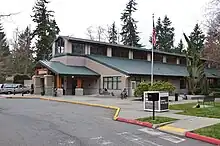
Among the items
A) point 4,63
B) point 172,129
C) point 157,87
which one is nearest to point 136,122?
point 172,129

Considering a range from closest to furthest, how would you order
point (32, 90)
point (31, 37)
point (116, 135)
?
point (116, 135) < point (32, 90) < point (31, 37)

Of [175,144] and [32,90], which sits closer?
[175,144]

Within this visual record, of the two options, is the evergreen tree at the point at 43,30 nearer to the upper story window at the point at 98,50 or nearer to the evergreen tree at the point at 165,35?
the upper story window at the point at 98,50

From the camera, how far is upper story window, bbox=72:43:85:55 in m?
43.6

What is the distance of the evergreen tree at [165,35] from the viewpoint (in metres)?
86.9

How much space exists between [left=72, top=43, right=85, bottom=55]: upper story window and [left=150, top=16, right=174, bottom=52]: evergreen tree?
45349 millimetres

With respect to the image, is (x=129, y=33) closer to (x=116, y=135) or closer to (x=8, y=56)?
(x=8, y=56)

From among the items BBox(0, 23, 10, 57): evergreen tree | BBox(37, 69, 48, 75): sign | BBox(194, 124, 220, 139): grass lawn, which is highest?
BBox(0, 23, 10, 57): evergreen tree

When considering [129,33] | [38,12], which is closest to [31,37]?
[38,12]

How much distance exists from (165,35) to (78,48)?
49697 mm

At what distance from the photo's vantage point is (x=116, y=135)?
36.7 feet

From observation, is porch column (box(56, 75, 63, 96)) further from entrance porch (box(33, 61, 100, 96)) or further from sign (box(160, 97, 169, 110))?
sign (box(160, 97, 169, 110))

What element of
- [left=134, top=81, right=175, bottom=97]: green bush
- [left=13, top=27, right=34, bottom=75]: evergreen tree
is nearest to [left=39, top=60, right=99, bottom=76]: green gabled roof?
[left=134, top=81, right=175, bottom=97]: green bush

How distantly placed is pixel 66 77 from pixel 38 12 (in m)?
35.2
